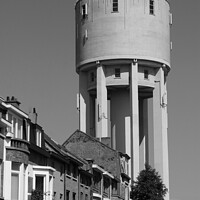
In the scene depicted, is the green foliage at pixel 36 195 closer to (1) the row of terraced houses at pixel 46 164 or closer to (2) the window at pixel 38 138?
(1) the row of terraced houses at pixel 46 164

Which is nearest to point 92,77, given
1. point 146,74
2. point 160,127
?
point 146,74

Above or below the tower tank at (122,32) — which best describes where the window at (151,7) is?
above

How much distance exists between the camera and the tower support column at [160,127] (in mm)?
67938

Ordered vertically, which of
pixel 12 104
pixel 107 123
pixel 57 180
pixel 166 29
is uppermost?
pixel 166 29

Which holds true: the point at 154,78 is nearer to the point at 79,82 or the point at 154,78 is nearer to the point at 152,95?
the point at 152,95

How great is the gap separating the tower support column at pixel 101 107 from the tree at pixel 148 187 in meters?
9.73

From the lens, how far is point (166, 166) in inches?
2685

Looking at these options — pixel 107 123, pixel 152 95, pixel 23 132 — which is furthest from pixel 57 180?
pixel 152 95

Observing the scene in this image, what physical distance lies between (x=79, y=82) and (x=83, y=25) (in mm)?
5715

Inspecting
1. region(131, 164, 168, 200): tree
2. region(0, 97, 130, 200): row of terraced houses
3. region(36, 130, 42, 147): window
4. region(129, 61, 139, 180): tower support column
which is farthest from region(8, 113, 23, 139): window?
region(129, 61, 139, 180): tower support column

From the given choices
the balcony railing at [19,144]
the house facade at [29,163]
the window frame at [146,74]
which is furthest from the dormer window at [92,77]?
the balcony railing at [19,144]

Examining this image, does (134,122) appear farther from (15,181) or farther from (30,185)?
(15,181)

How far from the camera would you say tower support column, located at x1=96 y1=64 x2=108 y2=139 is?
2687 inches

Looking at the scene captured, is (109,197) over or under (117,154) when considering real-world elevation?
under
